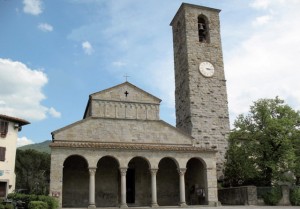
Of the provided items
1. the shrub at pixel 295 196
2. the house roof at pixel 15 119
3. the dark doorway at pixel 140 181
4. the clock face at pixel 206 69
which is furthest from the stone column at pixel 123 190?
the shrub at pixel 295 196

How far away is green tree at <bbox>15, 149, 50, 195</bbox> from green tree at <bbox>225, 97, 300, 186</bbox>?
27432 mm

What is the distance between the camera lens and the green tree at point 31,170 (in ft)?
154

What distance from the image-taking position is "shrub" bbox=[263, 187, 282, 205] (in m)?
25.9

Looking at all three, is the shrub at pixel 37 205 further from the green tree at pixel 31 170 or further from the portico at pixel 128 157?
the green tree at pixel 31 170

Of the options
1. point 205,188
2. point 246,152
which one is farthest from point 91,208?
point 246,152

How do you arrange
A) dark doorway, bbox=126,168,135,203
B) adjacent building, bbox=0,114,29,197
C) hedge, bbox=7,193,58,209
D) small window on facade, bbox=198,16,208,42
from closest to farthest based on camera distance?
hedge, bbox=7,193,58,209, adjacent building, bbox=0,114,29,197, dark doorway, bbox=126,168,135,203, small window on facade, bbox=198,16,208,42

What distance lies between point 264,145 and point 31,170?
33.8 meters

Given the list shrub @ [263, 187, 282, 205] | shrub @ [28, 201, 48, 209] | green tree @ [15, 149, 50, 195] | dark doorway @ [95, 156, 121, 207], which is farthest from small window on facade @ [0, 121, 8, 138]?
green tree @ [15, 149, 50, 195]

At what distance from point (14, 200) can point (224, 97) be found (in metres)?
19.8

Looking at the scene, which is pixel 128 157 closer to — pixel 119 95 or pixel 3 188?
pixel 119 95

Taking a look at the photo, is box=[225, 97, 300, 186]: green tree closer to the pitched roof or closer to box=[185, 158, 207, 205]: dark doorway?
box=[185, 158, 207, 205]: dark doorway

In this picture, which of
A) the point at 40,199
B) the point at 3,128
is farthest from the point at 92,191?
the point at 3,128

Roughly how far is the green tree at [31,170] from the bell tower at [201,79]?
24471 millimetres

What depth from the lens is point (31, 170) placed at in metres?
48.5
